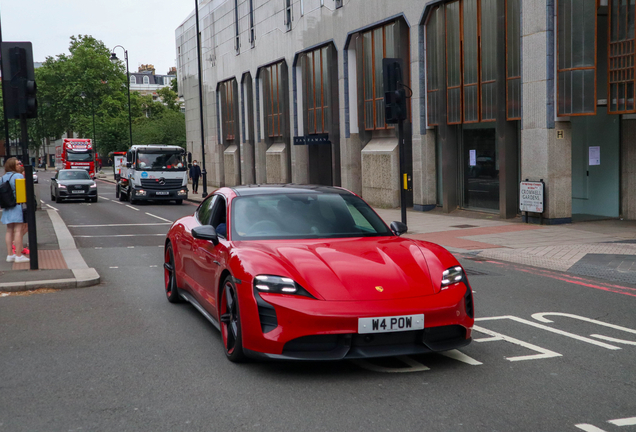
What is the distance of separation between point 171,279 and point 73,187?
26.1m

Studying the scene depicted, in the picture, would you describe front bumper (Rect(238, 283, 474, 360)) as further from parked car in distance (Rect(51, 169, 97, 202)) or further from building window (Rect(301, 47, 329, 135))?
parked car in distance (Rect(51, 169, 97, 202))

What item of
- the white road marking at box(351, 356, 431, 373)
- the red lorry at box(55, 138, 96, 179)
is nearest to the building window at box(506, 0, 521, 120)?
Answer: the white road marking at box(351, 356, 431, 373)

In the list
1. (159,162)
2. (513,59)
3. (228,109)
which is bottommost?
(159,162)

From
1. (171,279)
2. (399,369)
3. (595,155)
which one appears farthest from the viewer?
(595,155)

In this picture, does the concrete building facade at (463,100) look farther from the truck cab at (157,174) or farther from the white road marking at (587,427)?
the white road marking at (587,427)

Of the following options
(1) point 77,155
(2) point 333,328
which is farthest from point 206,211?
(1) point 77,155

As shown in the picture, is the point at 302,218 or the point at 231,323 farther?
the point at 302,218

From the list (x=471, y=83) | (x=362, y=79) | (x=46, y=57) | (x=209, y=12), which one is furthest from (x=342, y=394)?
(x=46, y=57)

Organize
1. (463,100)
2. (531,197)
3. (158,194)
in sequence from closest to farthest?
(531,197)
(463,100)
(158,194)

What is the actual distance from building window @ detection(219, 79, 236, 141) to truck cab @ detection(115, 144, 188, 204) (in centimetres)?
1323

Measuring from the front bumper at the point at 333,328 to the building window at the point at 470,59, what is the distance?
1475 cm

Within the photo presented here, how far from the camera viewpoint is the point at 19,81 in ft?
34.0

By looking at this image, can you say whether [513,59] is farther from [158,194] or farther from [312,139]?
[158,194]

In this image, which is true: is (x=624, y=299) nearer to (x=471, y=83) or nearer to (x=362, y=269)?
(x=362, y=269)
